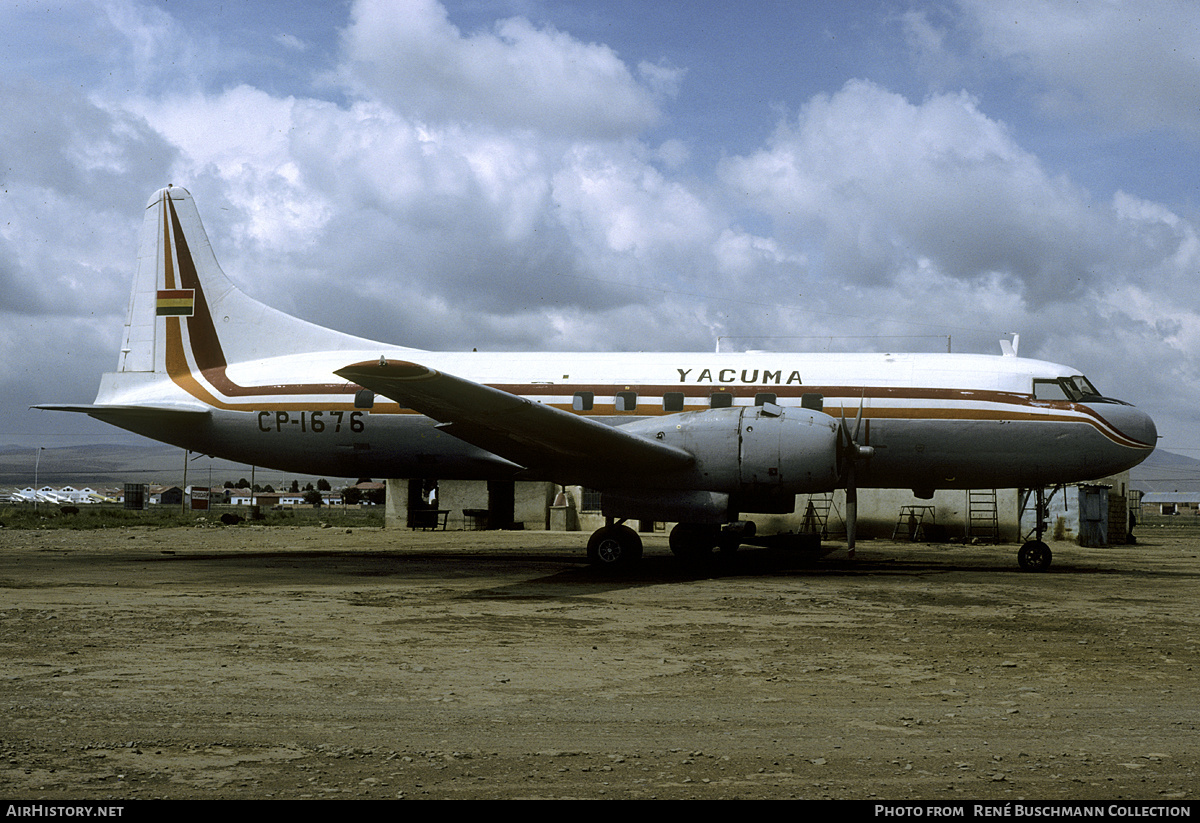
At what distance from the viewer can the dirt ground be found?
4.94m

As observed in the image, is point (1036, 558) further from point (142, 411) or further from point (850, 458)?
point (142, 411)

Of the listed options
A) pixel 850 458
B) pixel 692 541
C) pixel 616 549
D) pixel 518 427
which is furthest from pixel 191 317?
pixel 850 458

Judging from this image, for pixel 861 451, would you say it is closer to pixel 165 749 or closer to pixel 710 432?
pixel 710 432

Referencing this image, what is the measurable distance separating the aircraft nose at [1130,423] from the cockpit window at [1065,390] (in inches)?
9.4

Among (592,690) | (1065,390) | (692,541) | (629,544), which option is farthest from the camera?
(692,541)

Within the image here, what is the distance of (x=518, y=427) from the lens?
14.9 m

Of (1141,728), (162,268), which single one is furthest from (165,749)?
(162,268)

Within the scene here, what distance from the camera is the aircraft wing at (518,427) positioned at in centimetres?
1318

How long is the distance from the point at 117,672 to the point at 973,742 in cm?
646

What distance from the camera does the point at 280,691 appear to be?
22.5 ft

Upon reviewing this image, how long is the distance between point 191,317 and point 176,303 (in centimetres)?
48

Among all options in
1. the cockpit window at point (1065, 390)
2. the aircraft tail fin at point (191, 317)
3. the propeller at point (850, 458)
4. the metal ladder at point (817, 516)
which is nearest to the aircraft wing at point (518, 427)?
the propeller at point (850, 458)

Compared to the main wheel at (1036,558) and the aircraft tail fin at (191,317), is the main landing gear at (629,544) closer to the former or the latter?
the main wheel at (1036,558)

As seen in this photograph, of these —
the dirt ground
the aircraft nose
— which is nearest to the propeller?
the dirt ground
